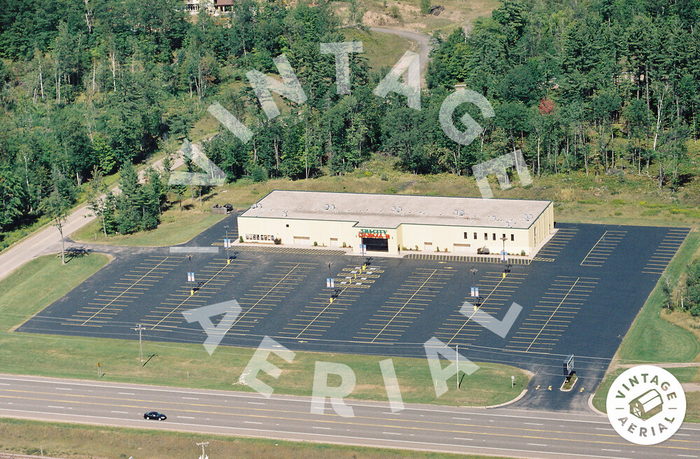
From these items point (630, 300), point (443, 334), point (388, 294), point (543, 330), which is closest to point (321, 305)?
point (388, 294)

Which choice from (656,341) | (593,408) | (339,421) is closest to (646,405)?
(593,408)

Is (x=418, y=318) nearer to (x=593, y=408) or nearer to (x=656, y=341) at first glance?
(x=656, y=341)

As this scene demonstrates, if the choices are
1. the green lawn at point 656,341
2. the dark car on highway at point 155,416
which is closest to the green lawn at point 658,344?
the green lawn at point 656,341

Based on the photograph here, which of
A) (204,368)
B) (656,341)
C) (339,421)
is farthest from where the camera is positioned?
(656,341)

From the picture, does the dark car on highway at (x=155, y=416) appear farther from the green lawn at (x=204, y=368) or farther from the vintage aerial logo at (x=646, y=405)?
the vintage aerial logo at (x=646, y=405)

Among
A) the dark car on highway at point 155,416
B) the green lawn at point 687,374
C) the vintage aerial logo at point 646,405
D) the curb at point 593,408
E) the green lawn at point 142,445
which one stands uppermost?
the vintage aerial logo at point 646,405

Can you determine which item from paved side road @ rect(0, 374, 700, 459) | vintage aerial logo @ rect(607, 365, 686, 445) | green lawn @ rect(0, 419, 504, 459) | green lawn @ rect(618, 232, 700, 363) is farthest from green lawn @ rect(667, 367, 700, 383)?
green lawn @ rect(0, 419, 504, 459)
